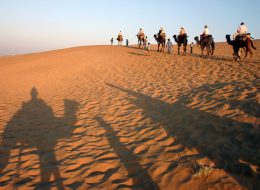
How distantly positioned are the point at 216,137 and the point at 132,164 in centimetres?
206

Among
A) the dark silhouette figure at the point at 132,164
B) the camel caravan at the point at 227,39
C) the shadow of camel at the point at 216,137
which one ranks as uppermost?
the camel caravan at the point at 227,39

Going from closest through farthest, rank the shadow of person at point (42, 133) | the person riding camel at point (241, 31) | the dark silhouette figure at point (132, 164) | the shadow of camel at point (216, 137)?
1. the dark silhouette figure at point (132, 164)
2. the shadow of camel at point (216, 137)
3. the shadow of person at point (42, 133)
4. the person riding camel at point (241, 31)

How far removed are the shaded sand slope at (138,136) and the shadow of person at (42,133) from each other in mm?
24

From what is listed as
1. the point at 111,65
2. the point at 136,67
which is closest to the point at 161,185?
the point at 136,67

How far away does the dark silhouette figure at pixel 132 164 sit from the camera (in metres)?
4.09

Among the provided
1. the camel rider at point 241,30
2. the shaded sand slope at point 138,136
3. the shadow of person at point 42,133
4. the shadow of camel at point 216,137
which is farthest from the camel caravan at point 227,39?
the shadow of person at point 42,133

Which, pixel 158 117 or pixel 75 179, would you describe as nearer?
pixel 75 179

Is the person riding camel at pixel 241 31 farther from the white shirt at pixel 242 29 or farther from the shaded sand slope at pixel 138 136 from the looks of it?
the shaded sand slope at pixel 138 136

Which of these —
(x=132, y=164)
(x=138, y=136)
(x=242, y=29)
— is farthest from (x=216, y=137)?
(x=242, y=29)

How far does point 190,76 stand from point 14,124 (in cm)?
886

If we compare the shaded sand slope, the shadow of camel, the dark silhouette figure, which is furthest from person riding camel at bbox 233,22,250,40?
the dark silhouette figure

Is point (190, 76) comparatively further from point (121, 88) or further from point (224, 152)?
point (224, 152)

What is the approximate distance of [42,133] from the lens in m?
7.03

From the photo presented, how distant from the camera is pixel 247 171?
408 cm
